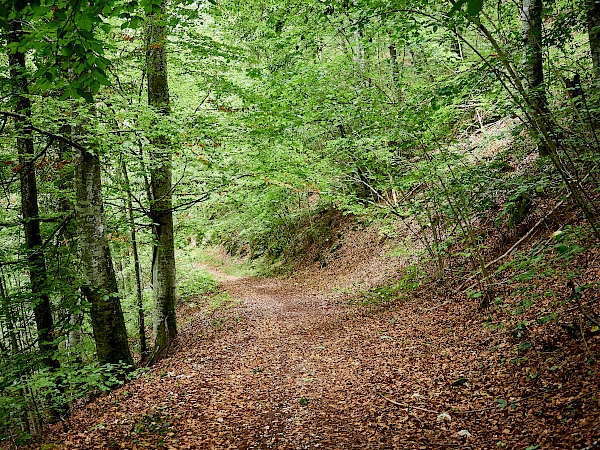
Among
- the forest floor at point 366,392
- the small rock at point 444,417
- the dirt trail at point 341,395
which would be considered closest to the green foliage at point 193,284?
the forest floor at point 366,392

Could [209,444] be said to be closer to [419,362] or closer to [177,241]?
[419,362]

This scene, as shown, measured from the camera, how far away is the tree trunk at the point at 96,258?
24.6 ft

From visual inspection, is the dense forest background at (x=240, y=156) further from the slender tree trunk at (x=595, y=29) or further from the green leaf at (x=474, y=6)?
the green leaf at (x=474, y=6)

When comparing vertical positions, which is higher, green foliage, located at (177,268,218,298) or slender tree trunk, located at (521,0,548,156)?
slender tree trunk, located at (521,0,548,156)

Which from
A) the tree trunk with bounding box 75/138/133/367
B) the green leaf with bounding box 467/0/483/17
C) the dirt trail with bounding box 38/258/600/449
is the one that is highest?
the green leaf with bounding box 467/0/483/17

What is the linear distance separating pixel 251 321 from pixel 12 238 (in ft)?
23.3

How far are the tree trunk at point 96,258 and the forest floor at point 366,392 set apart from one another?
3.45 ft

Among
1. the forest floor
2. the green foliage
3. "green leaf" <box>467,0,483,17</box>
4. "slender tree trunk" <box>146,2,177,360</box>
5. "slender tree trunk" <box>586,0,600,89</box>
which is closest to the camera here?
"green leaf" <box>467,0,483,17</box>

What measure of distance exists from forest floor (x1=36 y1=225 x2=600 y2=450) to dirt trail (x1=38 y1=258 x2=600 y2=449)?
3 cm

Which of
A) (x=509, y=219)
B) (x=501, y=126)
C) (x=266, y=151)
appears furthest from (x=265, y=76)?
(x=501, y=126)

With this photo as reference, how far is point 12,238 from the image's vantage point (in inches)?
447

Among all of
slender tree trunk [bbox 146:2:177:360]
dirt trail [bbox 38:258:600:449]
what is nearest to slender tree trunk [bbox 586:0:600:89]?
dirt trail [bbox 38:258:600:449]

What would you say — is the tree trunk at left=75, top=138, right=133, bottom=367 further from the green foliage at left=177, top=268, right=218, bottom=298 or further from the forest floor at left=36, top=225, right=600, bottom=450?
the green foliage at left=177, top=268, right=218, bottom=298

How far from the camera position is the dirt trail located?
4.54 meters
